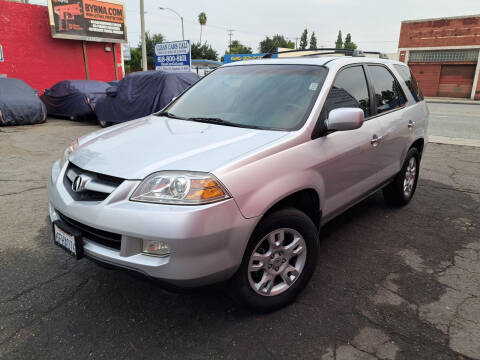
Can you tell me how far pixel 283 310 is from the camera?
2.58 meters

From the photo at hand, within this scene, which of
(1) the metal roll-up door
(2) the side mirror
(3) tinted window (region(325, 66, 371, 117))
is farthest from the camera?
(1) the metal roll-up door

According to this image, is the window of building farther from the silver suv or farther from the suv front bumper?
the suv front bumper

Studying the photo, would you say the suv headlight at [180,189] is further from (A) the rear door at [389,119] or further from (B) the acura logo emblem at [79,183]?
(A) the rear door at [389,119]

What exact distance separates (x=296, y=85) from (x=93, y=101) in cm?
1069

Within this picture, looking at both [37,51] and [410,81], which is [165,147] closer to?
[410,81]

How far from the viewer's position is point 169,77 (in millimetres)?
9758

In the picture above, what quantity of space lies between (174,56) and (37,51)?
715cm

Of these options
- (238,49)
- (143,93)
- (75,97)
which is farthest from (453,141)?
(238,49)

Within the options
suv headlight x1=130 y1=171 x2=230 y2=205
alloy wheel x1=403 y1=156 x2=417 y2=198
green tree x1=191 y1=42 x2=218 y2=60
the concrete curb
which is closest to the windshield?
suv headlight x1=130 y1=171 x2=230 y2=205

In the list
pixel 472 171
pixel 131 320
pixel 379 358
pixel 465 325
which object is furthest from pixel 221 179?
pixel 472 171

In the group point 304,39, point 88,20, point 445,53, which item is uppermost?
point 304,39

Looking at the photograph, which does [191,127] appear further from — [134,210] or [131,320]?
[131,320]

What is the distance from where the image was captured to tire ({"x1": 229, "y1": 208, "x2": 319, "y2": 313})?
229 centimetres

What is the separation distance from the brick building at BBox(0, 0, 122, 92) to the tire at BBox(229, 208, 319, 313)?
16932 mm
